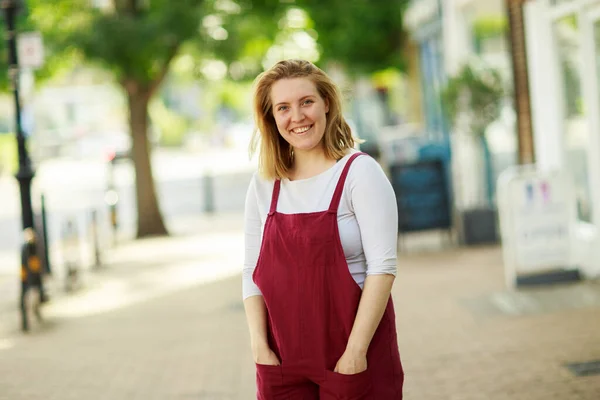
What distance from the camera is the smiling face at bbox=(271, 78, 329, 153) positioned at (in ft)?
9.96

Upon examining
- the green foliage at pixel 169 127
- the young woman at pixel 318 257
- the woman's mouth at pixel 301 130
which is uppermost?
the green foliage at pixel 169 127

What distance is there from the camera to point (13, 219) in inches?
921

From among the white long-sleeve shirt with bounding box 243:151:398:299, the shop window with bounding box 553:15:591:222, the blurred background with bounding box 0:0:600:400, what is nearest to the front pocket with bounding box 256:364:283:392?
the white long-sleeve shirt with bounding box 243:151:398:299

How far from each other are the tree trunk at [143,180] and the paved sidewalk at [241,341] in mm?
5337

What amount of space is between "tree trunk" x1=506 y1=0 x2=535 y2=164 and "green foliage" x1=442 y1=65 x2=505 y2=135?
0.57 metres

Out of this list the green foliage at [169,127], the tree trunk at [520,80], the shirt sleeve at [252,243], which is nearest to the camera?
the shirt sleeve at [252,243]

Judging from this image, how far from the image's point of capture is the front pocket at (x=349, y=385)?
2908 millimetres

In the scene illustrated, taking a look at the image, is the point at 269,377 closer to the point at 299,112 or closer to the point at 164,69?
the point at 299,112

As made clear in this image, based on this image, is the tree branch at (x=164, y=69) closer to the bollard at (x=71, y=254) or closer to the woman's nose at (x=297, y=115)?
the bollard at (x=71, y=254)

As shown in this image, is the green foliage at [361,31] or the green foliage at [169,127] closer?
the green foliage at [361,31]

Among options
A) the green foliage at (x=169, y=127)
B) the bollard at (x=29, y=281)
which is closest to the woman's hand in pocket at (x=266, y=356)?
the bollard at (x=29, y=281)

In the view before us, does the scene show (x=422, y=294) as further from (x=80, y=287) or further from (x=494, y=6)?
(x=494, y=6)

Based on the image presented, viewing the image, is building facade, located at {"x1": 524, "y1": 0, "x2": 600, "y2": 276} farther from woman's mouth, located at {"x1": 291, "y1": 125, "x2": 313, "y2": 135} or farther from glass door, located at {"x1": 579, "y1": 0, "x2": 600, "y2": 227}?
woman's mouth, located at {"x1": 291, "y1": 125, "x2": 313, "y2": 135}

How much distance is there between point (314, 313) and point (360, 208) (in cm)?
34
